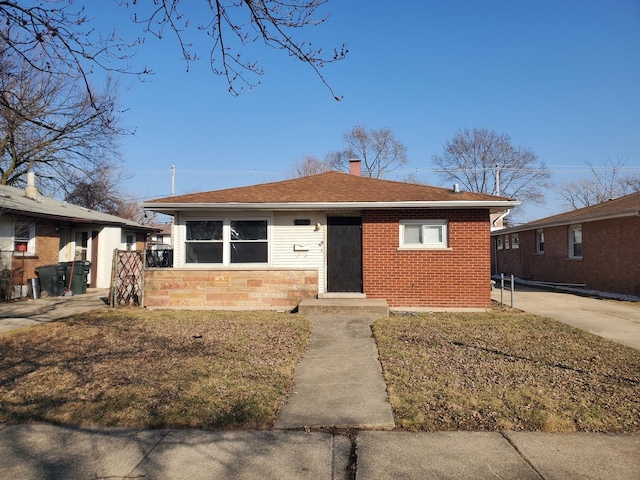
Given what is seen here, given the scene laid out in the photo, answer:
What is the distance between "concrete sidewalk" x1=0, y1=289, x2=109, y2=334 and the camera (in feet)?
29.2

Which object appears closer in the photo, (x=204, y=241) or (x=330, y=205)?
(x=330, y=205)

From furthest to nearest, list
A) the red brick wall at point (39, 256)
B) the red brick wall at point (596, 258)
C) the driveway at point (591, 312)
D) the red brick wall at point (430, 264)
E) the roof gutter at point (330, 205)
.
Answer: the red brick wall at point (596, 258), the red brick wall at point (39, 256), the red brick wall at point (430, 264), the roof gutter at point (330, 205), the driveway at point (591, 312)

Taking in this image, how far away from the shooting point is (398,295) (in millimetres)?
10664

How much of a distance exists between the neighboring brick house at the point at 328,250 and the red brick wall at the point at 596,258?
22.2 ft

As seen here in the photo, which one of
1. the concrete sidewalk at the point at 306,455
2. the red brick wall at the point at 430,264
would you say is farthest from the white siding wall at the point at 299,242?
the concrete sidewalk at the point at 306,455

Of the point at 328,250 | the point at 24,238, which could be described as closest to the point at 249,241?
the point at 328,250

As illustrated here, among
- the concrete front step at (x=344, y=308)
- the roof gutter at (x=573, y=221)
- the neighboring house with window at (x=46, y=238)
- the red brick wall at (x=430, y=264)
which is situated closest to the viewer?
the concrete front step at (x=344, y=308)

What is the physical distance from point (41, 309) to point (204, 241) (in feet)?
15.3

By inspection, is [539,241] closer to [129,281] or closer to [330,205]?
[330,205]

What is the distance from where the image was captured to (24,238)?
13.6 meters

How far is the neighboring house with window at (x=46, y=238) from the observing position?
500 inches

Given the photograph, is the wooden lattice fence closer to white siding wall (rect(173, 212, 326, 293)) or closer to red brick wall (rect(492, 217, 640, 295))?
white siding wall (rect(173, 212, 326, 293))

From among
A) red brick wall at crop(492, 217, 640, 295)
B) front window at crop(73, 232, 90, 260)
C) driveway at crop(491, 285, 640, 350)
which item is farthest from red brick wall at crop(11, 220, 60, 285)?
red brick wall at crop(492, 217, 640, 295)

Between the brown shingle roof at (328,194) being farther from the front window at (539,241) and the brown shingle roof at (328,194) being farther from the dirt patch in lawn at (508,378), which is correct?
Answer: the front window at (539,241)
